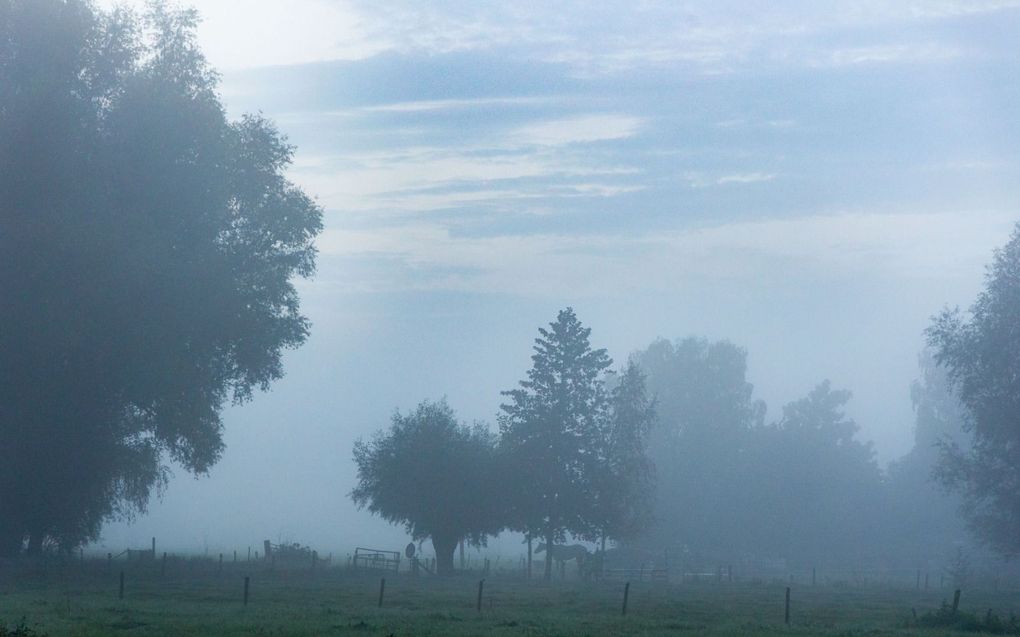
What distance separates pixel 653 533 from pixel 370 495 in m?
37.0

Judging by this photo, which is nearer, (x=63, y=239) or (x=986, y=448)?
(x=63, y=239)

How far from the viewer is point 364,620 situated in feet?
109

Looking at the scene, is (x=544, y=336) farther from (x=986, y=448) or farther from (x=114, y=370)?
(x=114, y=370)

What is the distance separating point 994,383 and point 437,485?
3690cm

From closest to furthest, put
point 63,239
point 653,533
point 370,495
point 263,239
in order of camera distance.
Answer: point 63,239, point 263,239, point 370,495, point 653,533

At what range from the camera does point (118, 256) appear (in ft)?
149

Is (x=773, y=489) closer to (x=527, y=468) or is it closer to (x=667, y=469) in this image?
(x=667, y=469)

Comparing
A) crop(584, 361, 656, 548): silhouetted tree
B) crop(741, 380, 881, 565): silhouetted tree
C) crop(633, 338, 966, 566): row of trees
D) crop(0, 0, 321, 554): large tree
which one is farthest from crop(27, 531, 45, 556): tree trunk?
crop(741, 380, 881, 565): silhouetted tree

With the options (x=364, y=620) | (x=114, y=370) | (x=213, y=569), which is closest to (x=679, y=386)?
(x=213, y=569)

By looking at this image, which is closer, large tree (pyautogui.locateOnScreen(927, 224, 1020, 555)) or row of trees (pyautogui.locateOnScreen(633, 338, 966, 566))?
large tree (pyautogui.locateOnScreen(927, 224, 1020, 555))

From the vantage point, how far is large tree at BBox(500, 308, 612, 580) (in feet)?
271

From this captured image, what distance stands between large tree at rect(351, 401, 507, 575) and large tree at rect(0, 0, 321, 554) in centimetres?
3037

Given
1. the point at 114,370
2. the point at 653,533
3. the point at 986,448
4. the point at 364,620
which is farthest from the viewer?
the point at 653,533

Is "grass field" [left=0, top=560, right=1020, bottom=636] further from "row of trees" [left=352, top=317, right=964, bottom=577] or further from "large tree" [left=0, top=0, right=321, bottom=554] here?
"row of trees" [left=352, top=317, right=964, bottom=577]
